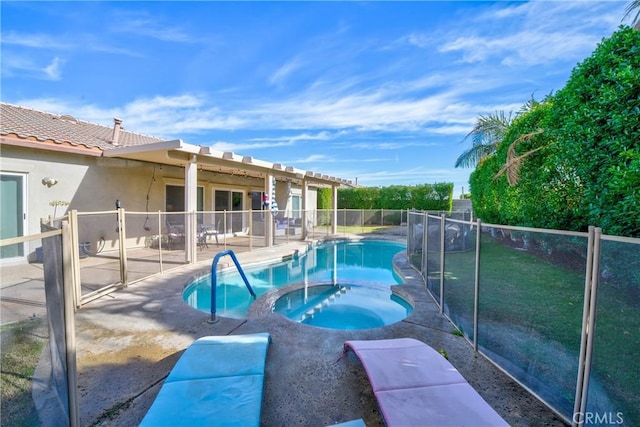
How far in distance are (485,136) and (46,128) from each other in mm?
22764

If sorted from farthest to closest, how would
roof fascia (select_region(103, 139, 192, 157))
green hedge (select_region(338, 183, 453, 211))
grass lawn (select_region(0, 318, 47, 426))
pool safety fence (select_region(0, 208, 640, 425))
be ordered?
green hedge (select_region(338, 183, 453, 211))
roof fascia (select_region(103, 139, 192, 157))
grass lawn (select_region(0, 318, 47, 426))
pool safety fence (select_region(0, 208, 640, 425))

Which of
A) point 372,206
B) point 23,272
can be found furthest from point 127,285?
point 372,206

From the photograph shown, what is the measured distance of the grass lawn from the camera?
2.21 m

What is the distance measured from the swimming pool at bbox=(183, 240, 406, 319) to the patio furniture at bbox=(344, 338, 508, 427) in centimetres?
350

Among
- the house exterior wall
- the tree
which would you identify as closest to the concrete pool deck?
the house exterior wall

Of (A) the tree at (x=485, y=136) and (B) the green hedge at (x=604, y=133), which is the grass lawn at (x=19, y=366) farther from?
(A) the tree at (x=485, y=136)

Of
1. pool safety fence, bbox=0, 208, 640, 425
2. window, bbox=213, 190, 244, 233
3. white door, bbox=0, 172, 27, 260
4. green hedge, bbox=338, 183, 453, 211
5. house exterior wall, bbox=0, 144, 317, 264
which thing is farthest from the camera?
green hedge, bbox=338, 183, 453, 211

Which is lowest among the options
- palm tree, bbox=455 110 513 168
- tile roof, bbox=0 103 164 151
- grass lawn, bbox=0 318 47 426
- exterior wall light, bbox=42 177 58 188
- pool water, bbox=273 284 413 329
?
pool water, bbox=273 284 413 329

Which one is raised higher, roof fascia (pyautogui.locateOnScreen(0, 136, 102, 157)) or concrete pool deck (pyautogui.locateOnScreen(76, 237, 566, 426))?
roof fascia (pyautogui.locateOnScreen(0, 136, 102, 157))


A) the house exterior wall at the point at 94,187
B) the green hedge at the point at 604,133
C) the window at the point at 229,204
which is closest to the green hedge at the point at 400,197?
the window at the point at 229,204

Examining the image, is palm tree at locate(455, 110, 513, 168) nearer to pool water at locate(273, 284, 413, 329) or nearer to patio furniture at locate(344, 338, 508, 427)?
pool water at locate(273, 284, 413, 329)

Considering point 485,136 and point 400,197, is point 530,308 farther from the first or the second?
point 400,197

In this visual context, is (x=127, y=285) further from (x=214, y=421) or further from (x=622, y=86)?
(x=622, y=86)

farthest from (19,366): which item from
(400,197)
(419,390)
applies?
(400,197)
